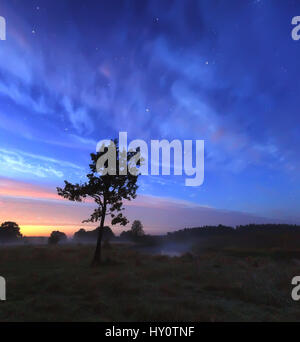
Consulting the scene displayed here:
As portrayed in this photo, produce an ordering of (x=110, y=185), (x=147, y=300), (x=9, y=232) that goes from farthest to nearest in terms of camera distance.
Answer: (x=9, y=232) → (x=110, y=185) → (x=147, y=300)

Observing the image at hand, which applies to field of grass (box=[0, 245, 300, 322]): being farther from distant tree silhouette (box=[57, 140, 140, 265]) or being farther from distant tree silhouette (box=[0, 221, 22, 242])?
distant tree silhouette (box=[0, 221, 22, 242])

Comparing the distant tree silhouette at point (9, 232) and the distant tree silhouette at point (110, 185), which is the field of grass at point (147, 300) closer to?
the distant tree silhouette at point (110, 185)

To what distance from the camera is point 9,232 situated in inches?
3570

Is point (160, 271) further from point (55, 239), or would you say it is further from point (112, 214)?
point (55, 239)

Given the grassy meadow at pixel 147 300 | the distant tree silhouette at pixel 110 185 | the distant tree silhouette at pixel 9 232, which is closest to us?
the grassy meadow at pixel 147 300

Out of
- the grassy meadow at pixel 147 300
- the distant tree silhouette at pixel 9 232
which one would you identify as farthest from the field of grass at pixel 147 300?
the distant tree silhouette at pixel 9 232

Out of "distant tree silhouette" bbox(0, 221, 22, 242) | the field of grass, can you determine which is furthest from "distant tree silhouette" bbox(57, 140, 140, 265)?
"distant tree silhouette" bbox(0, 221, 22, 242)

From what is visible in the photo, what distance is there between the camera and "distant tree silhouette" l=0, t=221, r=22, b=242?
89125mm

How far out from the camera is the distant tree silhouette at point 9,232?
292 ft

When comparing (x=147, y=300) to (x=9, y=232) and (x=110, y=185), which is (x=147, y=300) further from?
(x=9, y=232)

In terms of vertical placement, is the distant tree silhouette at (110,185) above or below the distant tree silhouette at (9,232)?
above

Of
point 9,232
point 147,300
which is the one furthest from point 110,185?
point 9,232
